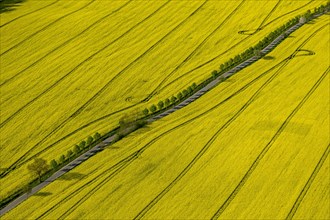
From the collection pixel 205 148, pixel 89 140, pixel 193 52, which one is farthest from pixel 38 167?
pixel 193 52

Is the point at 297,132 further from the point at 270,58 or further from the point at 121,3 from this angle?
the point at 121,3

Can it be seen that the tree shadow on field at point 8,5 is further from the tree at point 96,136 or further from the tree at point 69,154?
the tree at point 69,154

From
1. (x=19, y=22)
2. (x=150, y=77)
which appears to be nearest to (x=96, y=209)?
(x=150, y=77)

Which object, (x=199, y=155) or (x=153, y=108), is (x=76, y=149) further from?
(x=199, y=155)

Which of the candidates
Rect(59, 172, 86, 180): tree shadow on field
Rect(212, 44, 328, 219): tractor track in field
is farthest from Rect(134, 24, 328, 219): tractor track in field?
Rect(59, 172, 86, 180): tree shadow on field

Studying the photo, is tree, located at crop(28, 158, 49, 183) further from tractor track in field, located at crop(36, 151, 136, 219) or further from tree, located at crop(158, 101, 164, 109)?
tree, located at crop(158, 101, 164, 109)

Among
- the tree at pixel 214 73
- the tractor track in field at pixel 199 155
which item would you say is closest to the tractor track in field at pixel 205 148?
the tractor track in field at pixel 199 155
